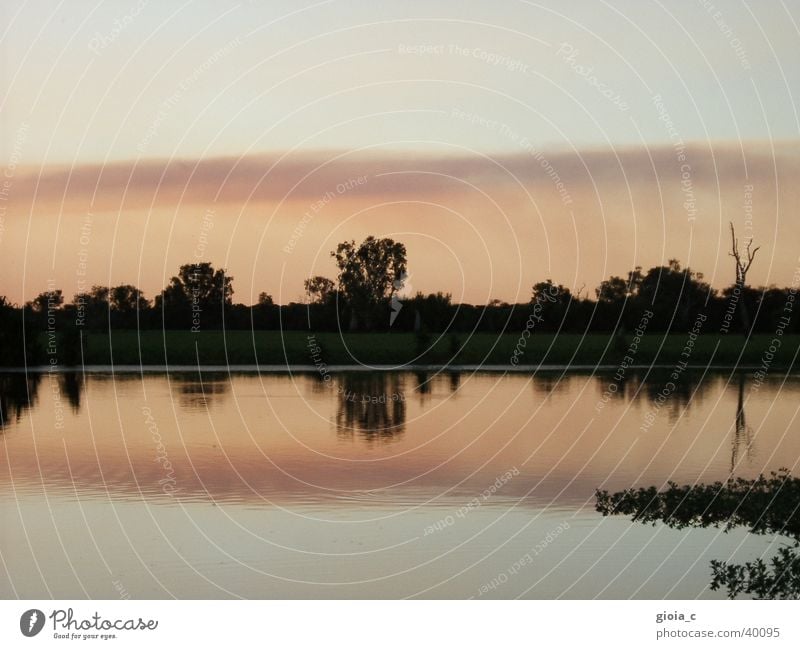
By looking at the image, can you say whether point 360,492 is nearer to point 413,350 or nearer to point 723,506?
point 723,506

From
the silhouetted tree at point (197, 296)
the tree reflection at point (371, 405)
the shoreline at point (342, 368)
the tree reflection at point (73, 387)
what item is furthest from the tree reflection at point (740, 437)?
the silhouetted tree at point (197, 296)

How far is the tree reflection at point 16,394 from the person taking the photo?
2578 cm

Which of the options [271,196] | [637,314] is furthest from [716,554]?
[637,314]

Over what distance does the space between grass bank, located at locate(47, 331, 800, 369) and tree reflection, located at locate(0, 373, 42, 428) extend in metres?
4.60

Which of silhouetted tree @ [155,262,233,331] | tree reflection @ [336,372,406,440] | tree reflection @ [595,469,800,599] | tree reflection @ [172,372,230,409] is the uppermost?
silhouetted tree @ [155,262,233,331]

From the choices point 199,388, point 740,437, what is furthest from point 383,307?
point 740,437

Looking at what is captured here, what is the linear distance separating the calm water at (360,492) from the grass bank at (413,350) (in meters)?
14.1

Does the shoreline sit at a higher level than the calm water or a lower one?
higher

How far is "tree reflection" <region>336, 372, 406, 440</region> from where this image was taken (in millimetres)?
23922

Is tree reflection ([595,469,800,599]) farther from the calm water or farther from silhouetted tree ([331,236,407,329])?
silhouetted tree ([331,236,407,329])

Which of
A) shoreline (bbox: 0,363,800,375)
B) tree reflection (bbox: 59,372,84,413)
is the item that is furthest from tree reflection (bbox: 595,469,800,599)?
shoreline (bbox: 0,363,800,375)

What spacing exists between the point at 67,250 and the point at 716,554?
16871mm

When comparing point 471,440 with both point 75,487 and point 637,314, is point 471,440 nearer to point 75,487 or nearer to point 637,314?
point 75,487

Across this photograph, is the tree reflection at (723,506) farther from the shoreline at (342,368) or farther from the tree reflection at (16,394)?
the shoreline at (342,368)
